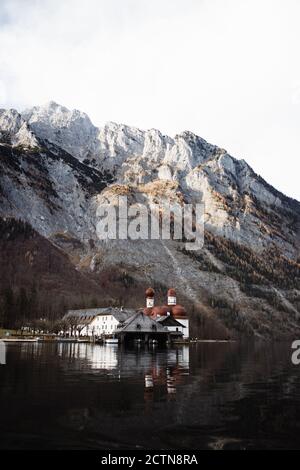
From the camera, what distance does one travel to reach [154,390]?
1363 inches

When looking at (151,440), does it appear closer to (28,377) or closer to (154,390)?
(154,390)

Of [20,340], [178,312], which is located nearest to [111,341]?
[20,340]

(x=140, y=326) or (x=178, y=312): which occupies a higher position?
(x=178, y=312)

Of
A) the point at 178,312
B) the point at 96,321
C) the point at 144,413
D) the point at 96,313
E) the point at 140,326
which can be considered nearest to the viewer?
the point at 144,413

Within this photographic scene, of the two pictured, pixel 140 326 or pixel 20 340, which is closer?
pixel 20 340

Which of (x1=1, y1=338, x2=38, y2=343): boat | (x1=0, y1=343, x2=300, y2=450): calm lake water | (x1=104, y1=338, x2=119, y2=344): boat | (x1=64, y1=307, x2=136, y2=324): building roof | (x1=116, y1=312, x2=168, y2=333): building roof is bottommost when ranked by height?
(x1=104, y1=338, x2=119, y2=344): boat

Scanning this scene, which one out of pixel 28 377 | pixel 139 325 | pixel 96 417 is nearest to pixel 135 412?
pixel 96 417

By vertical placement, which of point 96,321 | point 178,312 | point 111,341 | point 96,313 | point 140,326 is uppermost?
point 178,312

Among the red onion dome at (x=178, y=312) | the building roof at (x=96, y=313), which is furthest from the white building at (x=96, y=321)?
the red onion dome at (x=178, y=312)

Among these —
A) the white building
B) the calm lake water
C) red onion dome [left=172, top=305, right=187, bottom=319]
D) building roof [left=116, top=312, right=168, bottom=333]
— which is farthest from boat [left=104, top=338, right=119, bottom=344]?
the calm lake water

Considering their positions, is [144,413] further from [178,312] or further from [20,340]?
[178,312]

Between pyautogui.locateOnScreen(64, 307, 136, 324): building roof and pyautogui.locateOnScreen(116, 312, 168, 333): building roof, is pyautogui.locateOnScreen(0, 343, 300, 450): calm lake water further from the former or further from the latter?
pyautogui.locateOnScreen(64, 307, 136, 324): building roof

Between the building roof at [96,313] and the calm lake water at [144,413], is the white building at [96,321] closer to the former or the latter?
the building roof at [96,313]

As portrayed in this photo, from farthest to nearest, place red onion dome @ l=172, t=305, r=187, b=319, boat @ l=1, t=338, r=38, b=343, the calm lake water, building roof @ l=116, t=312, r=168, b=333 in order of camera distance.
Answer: red onion dome @ l=172, t=305, r=187, b=319 < building roof @ l=116, t=312, r=168, b=333 < boat @ l=1, t=338, r=38, b=343 < the calm lake water
